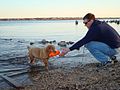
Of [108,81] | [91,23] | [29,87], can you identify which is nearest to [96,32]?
Answer: [91,23]

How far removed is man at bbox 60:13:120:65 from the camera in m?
8.98

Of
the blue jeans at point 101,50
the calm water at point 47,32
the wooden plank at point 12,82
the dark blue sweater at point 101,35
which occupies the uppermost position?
the dark blue sweater at point 101,35

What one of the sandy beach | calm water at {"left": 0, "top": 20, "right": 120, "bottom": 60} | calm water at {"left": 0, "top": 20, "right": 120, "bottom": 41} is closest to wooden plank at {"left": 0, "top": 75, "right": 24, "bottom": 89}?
the sandy beach

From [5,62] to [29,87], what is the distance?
4814 millimetres

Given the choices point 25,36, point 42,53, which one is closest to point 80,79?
point 42,53

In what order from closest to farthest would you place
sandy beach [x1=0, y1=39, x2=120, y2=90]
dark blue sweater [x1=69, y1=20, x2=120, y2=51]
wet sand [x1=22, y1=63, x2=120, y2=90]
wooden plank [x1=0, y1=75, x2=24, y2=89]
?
wet sand [x1=22, y1=63, x2=120, y2=90], sandy beach [x1=0, y1=39, x2=120, y2=90], wooden plank [x1=0, y1=75, x2=24, y2=89], dark blue sweater [x1=69, y1=20, x2=120, y2=51]

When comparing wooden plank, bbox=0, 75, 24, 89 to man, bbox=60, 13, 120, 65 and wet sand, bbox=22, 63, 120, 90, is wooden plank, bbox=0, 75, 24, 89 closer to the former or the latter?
wet sand, bbox=22, 63, 120, 90

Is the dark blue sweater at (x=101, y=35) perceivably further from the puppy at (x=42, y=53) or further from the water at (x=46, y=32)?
the water at (x=46, y=32)

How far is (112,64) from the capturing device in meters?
9.78

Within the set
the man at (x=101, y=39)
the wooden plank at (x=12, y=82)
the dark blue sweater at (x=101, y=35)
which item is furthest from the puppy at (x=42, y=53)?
the dark blue sweater at (x=101, y=35)

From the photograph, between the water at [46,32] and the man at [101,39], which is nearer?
the man at [101,39]

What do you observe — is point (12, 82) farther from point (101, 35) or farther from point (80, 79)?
point (101, 35)

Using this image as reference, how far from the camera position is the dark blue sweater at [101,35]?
8906 millimetres

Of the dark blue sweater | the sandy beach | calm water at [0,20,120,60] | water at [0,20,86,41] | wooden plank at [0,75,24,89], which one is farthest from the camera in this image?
water at [0,20,86,41]
